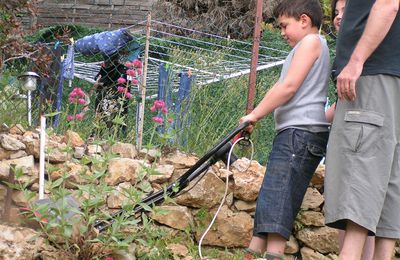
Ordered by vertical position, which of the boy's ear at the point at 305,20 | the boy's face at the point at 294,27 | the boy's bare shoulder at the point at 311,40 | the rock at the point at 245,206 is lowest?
the rock at the point at 245,206

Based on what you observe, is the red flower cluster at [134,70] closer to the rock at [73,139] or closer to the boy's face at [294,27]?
the rock at [73,139]

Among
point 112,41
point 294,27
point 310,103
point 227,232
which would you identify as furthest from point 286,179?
point 112,41

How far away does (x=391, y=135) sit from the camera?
3.37 metres

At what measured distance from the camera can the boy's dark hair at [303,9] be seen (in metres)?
4.00

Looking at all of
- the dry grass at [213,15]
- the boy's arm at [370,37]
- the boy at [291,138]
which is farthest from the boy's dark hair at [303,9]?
the dry grass at [213,15]

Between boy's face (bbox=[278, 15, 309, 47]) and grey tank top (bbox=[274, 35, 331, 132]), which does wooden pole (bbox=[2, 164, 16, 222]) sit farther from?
boy's face (bbox=[278, 15, 309, 47])

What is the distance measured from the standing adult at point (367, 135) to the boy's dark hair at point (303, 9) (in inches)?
21.7

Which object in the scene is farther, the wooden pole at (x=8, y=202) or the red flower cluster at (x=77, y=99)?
the red flower cluster at (x=77, y=99)

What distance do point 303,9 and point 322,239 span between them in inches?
52.6

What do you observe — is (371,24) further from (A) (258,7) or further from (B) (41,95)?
(B) (41,95)

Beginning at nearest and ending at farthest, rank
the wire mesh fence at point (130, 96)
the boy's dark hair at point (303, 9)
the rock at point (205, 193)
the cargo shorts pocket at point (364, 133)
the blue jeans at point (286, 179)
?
the cargo shorts pocket at point (364, 133) < the blue jeans at point (286, 179) < the boy's dark hair at point (303, 9) < the rock at point (205, 193) < the wire mesh fence at point (130, 96)

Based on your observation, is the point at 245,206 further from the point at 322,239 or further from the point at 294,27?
the point at 294,27

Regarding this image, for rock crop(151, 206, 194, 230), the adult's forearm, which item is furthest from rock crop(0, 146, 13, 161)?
the adult's forearm

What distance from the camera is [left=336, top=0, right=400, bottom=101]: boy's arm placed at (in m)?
3.33
